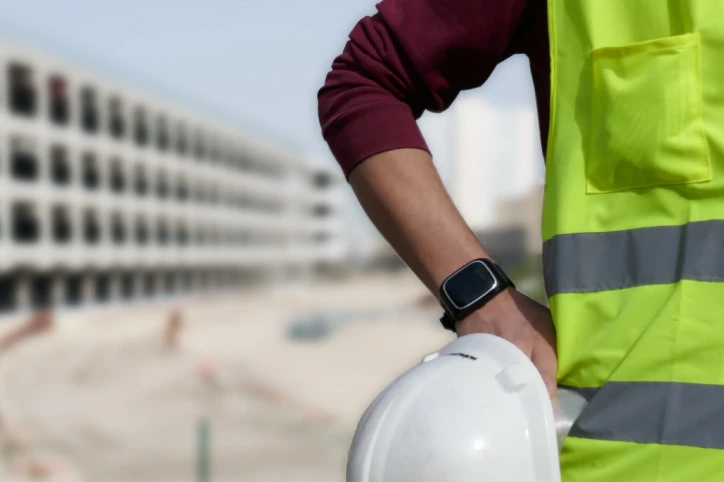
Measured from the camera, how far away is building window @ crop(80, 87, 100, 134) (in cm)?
3809

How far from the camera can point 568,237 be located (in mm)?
978

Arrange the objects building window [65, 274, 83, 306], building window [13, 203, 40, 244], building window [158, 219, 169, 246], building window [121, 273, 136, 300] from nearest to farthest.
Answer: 1. building window [13, 203, 40, 244]
2. building window [65, 274, 83, 306]
3. building window [121, 273, 136, 300]
4. building window [158, 219, 169, 246]

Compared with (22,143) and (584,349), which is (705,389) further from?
(22,143)

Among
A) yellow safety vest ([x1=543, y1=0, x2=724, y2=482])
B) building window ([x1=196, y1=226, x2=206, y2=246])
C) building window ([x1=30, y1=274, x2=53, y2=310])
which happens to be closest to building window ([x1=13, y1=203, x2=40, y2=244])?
building window ([x1=30, y1=274, x2=53, y2=310])

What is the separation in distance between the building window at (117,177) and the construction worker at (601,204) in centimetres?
4025

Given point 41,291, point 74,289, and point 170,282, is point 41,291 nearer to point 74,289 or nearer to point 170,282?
point 74,289

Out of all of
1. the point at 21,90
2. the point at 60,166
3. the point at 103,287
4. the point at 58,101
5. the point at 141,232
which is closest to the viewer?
the point at 21,90

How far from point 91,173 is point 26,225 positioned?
15.2 ft

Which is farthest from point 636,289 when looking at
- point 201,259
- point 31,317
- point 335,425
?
point 201,259

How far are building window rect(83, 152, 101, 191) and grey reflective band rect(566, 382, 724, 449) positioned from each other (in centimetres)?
3904

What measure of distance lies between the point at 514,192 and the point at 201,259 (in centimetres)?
3703

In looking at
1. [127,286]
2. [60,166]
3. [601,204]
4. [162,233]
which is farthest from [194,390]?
[601,204]

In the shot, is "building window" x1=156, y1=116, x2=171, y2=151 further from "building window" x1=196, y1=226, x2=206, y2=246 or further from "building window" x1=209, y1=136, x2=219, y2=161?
"building window" x1=196, y1=226, x2=206, y2=246

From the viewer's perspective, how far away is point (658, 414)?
34.7 inches
